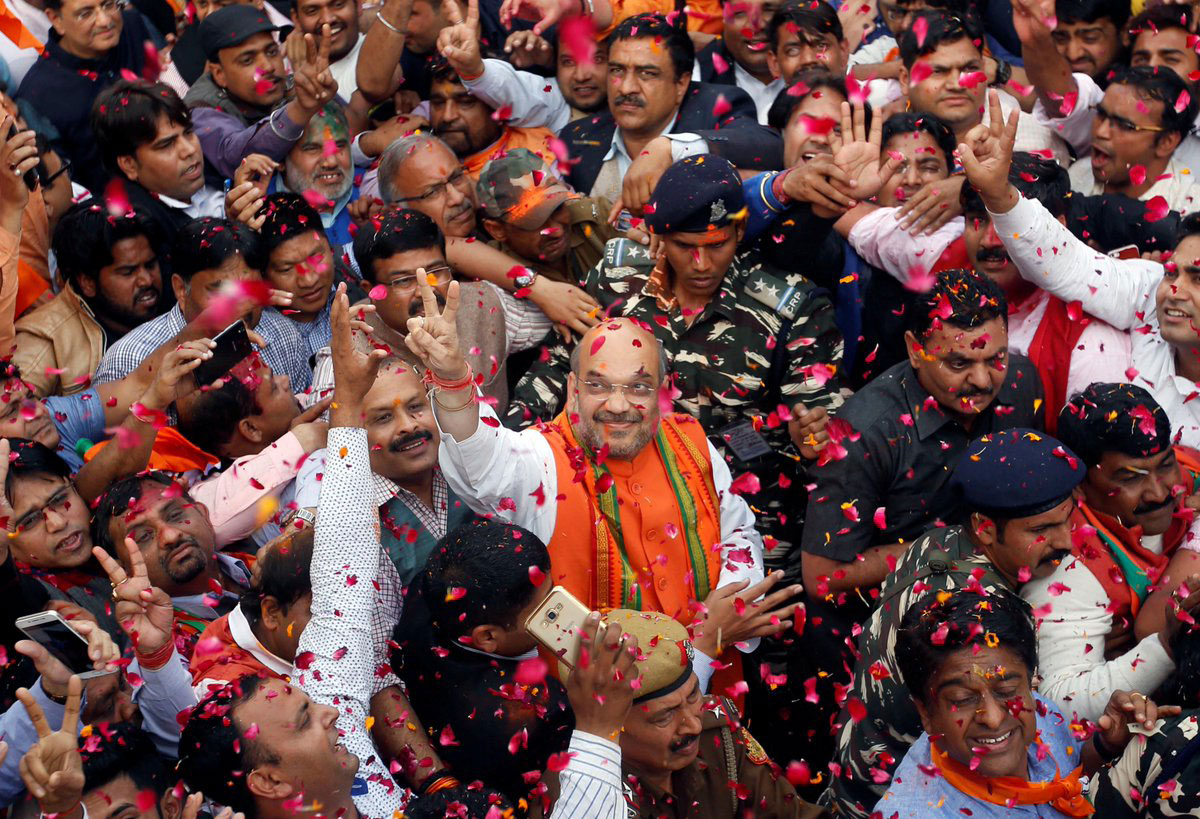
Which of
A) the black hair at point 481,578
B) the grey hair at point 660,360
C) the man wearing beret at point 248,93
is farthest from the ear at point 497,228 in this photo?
the black hair at point 481,578

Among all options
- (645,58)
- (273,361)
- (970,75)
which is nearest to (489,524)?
(273,361)

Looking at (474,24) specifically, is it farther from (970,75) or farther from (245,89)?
(970,75)

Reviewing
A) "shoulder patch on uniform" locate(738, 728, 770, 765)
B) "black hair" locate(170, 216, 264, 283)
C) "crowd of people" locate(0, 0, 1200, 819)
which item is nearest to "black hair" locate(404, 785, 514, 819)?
"crowd of people" locate(0, 0, 1200, 819)

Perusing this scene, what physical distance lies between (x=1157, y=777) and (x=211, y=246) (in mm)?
3993

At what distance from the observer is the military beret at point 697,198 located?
204 inches

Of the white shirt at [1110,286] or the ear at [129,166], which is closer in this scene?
the white shirt at [1110,286]

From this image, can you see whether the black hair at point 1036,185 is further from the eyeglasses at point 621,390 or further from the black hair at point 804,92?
the eyeglasses at point 621,390

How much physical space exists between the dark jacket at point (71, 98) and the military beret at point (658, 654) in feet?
12.4

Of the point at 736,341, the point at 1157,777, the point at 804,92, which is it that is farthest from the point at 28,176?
the point at 1157,777

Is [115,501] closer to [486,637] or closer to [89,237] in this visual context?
[89,237]

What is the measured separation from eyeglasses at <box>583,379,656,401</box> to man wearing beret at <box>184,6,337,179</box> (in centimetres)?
249

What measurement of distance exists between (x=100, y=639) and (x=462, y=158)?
3393 millimetres

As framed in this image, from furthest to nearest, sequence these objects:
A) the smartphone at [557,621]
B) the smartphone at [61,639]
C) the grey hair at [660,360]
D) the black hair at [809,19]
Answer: the black hair at [809,19] → the grey hair at [660,360] → the smartphone at [61,639] → the smartphone at [557,621]

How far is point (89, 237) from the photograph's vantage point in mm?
5992
